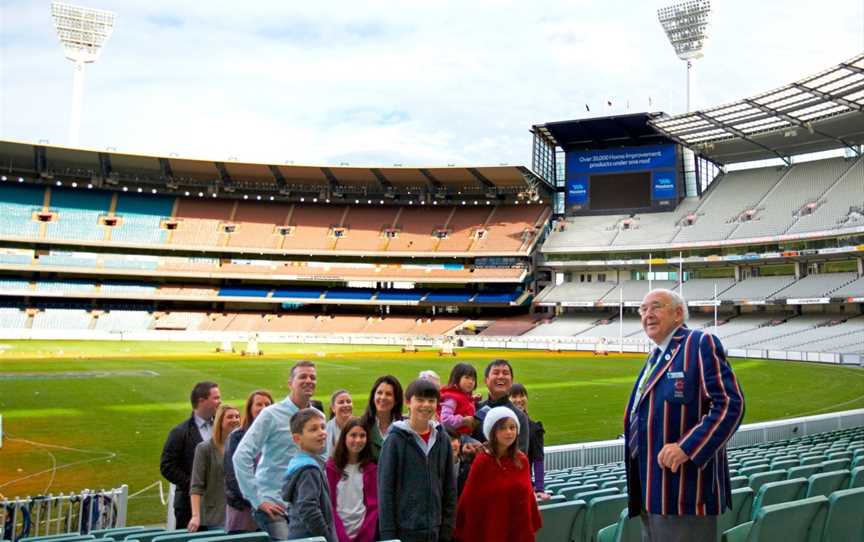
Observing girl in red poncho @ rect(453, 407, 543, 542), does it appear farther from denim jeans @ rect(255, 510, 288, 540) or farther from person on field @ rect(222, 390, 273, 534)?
person on field @ rect(222, 390, 273, 534)

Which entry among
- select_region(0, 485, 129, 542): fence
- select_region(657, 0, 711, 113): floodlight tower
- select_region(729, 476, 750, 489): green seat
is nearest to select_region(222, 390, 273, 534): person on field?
select_region(0, 485, 129, 542): fence

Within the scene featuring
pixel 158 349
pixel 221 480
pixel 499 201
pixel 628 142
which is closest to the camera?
pixel 221 480

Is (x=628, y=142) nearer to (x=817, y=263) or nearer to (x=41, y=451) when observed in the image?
(x=817, y=263)

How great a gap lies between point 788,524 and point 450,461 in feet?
6.90

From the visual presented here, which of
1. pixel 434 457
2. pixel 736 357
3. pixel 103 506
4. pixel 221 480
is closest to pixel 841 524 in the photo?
pixel 434 457

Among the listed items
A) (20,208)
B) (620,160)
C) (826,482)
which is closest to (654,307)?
(826,482)

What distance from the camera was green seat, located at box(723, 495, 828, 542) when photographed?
4.00m

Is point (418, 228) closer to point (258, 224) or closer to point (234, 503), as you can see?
point (258, 224)

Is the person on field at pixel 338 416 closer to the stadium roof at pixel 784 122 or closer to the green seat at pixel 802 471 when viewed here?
the green seat at pixel 802 471

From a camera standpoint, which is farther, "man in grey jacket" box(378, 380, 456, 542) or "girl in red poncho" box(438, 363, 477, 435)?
"girl in red poncho" box(438, 363, 477, 435)

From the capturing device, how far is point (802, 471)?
23.1 ft

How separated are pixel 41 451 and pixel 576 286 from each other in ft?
204

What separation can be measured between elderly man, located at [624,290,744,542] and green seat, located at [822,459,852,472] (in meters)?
4.27

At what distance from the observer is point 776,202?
203 feet
